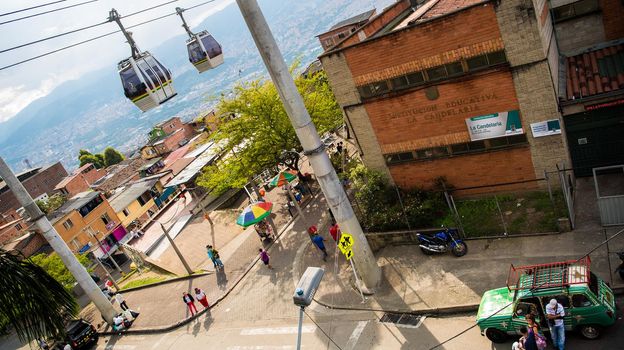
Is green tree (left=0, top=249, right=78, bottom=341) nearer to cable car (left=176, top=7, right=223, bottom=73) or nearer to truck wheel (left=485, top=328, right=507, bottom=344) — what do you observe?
cable car (left=176, top=7, right=223, bottom=73)

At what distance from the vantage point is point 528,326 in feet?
34.8

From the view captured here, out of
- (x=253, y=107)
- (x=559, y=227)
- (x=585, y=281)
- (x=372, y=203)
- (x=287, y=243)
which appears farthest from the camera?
(x=253, y=107)

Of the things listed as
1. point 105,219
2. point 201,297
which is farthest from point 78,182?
point 201,297

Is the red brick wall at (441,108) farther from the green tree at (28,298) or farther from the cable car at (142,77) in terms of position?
the green tree at (28,298)

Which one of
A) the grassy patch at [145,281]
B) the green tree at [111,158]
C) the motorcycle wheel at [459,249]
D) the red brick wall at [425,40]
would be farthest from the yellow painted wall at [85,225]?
the green tree at [111,158]

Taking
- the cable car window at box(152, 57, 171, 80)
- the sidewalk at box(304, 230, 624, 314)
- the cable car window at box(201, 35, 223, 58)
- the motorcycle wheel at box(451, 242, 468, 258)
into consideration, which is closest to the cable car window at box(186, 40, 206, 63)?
the cable car window at box(201, 35, 223, 58)

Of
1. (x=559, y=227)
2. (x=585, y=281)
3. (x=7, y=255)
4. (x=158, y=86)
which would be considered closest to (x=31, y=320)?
(x=7, y=255)

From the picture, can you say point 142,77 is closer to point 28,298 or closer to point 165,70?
point 165,70

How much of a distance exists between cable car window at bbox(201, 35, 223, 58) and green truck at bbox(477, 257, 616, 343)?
1108 cm

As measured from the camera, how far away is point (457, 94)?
55.6 feet

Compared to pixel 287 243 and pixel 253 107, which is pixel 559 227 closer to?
pixel 287 243

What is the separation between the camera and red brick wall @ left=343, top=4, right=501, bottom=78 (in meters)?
15.3

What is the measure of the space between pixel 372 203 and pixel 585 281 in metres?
10.5

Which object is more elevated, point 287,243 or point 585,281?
point 585,281
